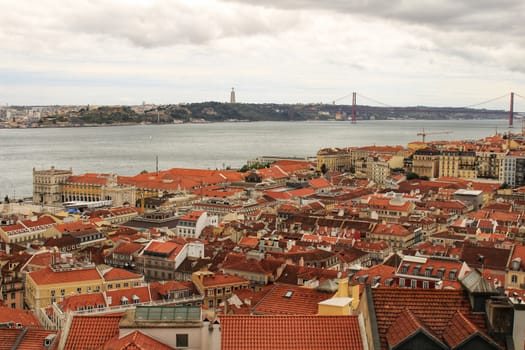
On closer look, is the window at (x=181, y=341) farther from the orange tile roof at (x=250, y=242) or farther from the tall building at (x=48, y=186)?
the tall building at (x=48, y=186)

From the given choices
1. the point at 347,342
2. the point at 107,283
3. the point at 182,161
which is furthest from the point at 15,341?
the point at 182,161

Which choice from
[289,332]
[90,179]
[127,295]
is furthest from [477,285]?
[90,179]

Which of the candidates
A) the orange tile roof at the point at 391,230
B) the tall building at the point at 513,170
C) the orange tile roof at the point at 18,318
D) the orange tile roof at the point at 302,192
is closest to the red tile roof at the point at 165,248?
the orange tile roof at the point at 18,318

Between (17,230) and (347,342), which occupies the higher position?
(347,342)

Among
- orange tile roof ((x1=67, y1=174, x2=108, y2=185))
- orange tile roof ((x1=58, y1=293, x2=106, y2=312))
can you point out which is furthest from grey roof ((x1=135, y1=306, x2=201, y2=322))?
orange tile roof ((x1=67, y1=174, x2=108, y2=185))

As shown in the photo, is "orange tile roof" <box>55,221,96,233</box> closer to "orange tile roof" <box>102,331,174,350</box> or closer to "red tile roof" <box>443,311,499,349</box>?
"orange tile roof" <box>102,331,174,350</box>

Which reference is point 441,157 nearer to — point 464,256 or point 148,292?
point 464,256

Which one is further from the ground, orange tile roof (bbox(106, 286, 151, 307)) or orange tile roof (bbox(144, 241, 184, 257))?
orange tile roof (bbox(106, 286, 151, 307))
